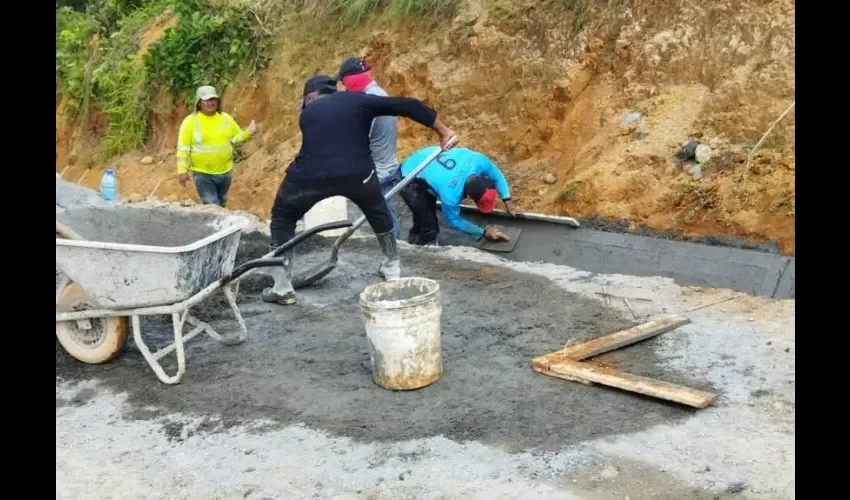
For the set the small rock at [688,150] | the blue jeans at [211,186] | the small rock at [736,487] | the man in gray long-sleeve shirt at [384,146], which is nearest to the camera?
the small rock at [736,487]

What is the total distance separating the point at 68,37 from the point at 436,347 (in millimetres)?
17254

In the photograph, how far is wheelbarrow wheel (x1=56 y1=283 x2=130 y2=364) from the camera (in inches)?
206

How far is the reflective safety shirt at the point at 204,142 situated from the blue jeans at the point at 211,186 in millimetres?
71

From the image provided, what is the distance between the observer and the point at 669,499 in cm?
345

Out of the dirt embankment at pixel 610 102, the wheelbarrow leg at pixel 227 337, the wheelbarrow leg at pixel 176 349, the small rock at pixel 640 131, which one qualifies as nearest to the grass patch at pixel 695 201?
the dirt embankment at pixel 610 102

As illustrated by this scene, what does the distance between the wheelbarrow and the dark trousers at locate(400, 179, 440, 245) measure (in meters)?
2.18

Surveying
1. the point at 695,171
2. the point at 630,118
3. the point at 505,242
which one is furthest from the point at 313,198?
the point at 630,118

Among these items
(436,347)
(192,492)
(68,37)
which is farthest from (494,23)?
(68,37)

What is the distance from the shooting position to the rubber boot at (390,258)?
649cm

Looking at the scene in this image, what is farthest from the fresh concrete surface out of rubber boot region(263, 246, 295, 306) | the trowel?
the trowel

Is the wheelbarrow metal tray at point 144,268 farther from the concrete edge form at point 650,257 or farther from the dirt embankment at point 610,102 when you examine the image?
the dirt embankment at point 610,102

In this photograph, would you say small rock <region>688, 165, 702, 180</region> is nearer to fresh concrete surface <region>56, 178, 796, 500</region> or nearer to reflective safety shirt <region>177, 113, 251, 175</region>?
fresh concrete surface <region>56, 178, 796, 500</region>
